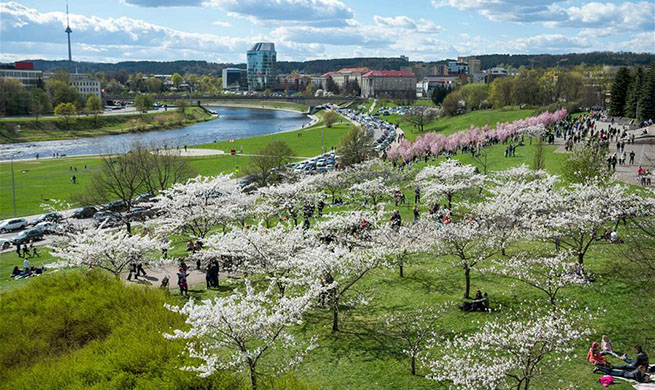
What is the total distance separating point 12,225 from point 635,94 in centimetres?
7741

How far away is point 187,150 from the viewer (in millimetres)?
92125

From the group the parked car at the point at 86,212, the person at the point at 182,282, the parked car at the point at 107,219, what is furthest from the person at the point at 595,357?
the parked car at the point at 86,212

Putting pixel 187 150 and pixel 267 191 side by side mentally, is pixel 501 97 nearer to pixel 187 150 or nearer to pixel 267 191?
pixel 187 150

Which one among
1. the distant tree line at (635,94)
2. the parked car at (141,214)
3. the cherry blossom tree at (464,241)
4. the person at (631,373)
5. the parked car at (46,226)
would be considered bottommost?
the parked car at (46,226)

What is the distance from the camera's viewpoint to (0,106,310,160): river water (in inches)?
3863

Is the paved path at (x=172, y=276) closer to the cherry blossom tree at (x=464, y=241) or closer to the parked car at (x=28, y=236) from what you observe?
the cherry blossom tree at (x=464, y=241)

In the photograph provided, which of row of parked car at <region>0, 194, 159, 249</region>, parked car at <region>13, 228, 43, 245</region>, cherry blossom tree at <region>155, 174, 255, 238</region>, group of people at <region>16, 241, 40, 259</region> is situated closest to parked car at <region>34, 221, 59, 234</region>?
row of parked car at <region>0, 194, 159, 249</region>

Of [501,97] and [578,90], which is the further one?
[501,97]

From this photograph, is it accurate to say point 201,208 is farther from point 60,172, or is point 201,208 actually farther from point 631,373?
point 60,172

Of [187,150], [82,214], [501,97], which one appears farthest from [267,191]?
[501,97]

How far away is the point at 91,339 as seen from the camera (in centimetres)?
1995

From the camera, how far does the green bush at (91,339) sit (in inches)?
618

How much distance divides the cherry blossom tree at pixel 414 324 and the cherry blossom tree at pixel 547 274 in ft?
10.8

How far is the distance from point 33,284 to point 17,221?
986 inches
